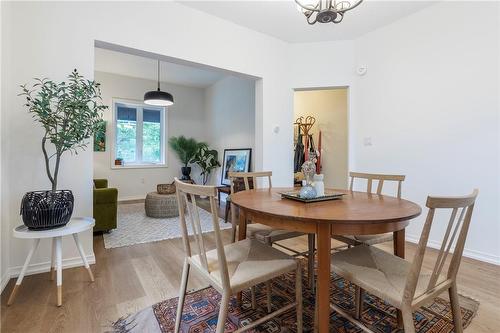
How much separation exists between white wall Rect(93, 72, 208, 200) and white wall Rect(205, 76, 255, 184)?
34 centimetres

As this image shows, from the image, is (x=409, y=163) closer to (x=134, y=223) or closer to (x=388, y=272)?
(x=388, y=272)

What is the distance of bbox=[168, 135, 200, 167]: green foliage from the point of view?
5922 mm

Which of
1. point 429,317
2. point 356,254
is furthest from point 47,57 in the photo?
point 429,317

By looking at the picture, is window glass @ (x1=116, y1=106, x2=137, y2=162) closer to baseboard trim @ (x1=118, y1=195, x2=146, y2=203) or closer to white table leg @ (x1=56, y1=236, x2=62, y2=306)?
baseboard trim @ (x1=118, y1=195, x2=146, y2=203)

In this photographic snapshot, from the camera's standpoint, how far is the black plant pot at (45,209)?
Result: 172 cm

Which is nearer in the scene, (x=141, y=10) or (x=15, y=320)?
(x=15, y=320)

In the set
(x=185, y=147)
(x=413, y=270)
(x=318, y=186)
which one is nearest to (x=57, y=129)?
(x=318, y=186)

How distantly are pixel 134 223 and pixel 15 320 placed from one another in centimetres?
223

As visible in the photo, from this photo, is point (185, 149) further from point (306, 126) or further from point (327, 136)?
point (327, 136)

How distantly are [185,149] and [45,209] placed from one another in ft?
14.0

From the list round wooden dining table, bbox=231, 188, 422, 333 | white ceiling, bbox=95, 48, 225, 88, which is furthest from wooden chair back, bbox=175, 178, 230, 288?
white ceiling, bbox=95, 48, 225, 88

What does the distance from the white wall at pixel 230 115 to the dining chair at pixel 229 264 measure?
343 centimetres

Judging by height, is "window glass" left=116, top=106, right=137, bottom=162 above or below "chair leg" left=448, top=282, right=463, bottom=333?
above

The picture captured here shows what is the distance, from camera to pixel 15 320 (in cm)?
150
